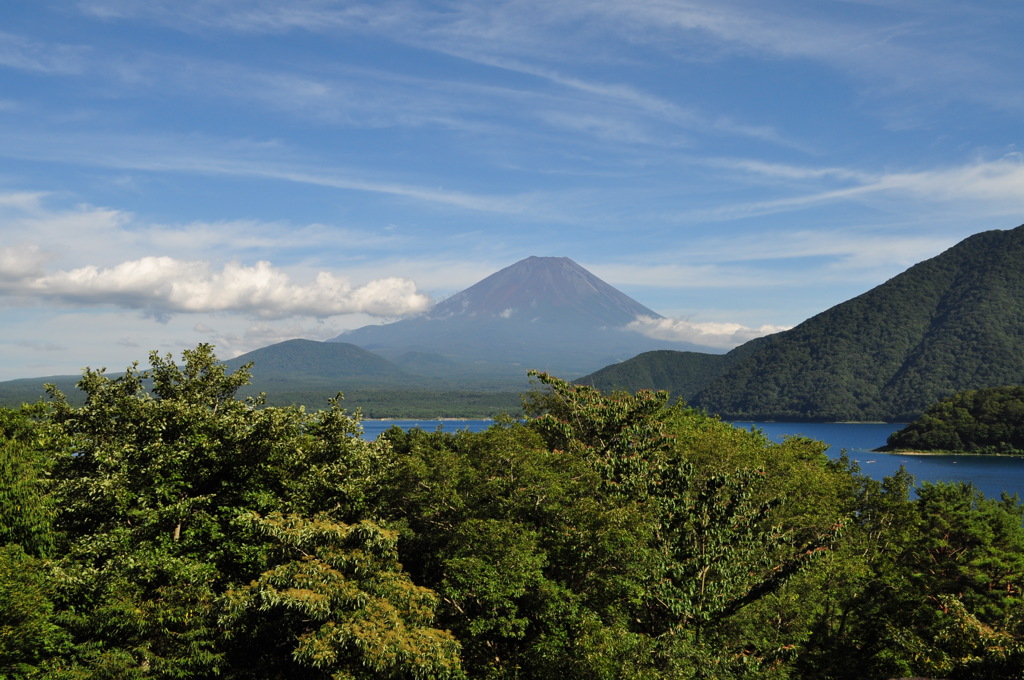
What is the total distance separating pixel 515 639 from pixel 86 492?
12700mm

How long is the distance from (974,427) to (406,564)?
144 meters

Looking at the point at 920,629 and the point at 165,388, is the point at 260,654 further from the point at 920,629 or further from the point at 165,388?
the point at 920,629

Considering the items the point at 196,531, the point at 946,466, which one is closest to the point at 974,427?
the point at 946,466

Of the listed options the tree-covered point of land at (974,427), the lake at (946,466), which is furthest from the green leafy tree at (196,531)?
the tree-covered point of land at (974,427)

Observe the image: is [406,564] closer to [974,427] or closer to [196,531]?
[196,531]

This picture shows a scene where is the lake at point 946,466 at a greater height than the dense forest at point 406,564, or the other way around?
the dense forest at point 406,564

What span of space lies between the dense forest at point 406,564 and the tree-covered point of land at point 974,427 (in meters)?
124

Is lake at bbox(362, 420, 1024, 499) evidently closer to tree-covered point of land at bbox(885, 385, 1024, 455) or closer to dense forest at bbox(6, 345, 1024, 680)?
tree-covered point of land at bbox(885, 385, 1024, 455)

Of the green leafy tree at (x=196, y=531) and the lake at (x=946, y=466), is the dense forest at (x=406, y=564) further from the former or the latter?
the lake at (x=946, y=466)

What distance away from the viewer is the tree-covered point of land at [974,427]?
12825 centimetres

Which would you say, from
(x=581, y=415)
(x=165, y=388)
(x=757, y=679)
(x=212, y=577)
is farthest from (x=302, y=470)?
(x=757, y=679)

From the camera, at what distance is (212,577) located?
1823cm

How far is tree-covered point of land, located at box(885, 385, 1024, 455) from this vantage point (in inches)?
5049

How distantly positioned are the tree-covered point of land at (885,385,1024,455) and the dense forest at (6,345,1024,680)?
123667 mm
